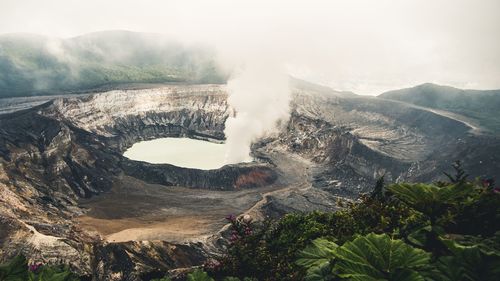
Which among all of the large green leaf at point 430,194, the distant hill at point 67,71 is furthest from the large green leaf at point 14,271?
the distant hill at point 67,71

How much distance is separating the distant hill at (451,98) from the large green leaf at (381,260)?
13651cm

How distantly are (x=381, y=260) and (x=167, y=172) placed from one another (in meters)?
81.6

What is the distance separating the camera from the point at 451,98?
6097 inches

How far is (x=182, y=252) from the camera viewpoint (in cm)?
5034

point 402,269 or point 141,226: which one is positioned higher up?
point 402,269

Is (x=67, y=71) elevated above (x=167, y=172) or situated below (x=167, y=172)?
above

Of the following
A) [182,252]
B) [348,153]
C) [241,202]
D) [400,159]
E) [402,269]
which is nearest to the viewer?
[402,269]

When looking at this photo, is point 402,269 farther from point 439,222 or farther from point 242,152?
point 242,152

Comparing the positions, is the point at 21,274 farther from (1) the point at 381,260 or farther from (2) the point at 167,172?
(2) the point at 167,172

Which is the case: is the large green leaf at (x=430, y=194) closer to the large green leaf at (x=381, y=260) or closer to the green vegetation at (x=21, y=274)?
the large green leaf at (x=381, y=260)

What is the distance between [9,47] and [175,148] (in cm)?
11841

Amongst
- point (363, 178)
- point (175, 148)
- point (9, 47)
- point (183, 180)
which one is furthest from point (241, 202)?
point (9, 47)

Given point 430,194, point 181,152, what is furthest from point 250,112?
point 430,194

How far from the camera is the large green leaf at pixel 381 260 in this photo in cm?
750
